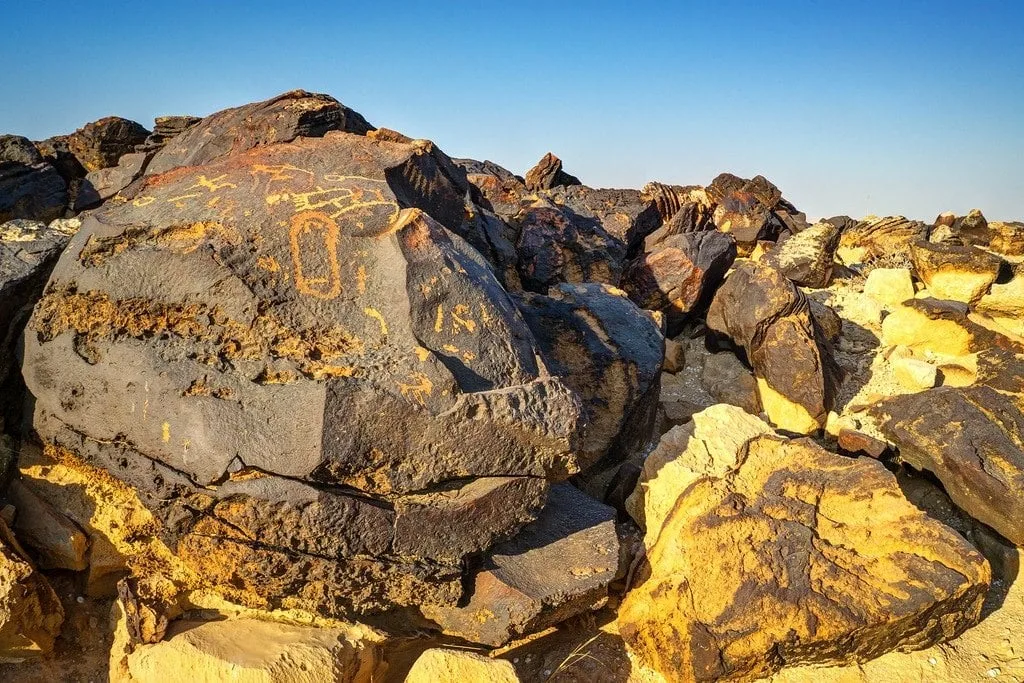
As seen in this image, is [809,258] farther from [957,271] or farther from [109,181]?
[109,181]

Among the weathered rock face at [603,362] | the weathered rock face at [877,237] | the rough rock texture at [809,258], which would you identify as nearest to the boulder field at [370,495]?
the weathered rock face at [603,362]

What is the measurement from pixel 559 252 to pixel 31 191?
4133 mm

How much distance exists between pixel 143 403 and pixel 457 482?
101cm

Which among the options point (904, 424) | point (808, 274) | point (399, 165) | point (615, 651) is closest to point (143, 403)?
point (399, 165)

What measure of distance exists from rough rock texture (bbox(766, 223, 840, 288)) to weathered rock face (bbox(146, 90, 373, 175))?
4130 mm

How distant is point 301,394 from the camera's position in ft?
6.37

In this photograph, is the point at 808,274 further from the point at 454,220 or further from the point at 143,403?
the point at 143,403

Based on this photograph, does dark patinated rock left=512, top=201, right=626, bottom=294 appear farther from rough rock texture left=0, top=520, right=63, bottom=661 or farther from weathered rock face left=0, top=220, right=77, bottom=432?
rough rock texture left=0, top=520, right=63, bottom=661

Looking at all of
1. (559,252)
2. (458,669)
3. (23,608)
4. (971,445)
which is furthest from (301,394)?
(971,445)

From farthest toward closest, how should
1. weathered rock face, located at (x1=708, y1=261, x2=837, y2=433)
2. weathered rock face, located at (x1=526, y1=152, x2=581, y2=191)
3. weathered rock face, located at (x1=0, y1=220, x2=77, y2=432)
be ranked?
weathered rock face, located at (x1=526, y1=152, x2=581, y2=191) → weathered rock face, located at (x1=708, y1=261, x2=837, y2=433) → weathered rock face, located at (x1=0, y1=220, x2=77, y2=432)

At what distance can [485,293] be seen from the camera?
94.9 inches

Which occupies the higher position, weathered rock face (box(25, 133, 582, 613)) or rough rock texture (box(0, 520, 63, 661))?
weathered rock face (box(25, 133, 582, 613))

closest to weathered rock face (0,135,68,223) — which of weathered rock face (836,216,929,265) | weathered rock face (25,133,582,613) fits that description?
weathered rock face (25,133,582,613)

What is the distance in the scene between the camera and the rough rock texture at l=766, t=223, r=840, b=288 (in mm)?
5785
